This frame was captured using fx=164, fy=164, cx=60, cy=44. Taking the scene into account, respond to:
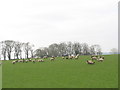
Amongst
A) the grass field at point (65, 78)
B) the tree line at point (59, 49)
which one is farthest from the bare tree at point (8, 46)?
the grass field at point (65, 78)

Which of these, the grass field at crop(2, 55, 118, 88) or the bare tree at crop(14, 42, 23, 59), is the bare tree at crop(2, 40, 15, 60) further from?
the grass field at crop(2, 55, 118, 88)

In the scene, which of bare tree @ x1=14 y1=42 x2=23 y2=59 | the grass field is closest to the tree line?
bare tree @ x1=14 y1=42 x2=23 y2=59

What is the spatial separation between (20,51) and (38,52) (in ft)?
79.7

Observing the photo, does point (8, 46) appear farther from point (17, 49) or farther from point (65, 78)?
point (65, 78)

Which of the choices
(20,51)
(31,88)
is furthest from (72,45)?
(31,88)

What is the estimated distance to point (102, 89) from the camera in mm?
13234

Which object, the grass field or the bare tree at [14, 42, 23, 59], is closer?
the grass field

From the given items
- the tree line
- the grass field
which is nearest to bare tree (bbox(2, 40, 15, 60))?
the tree line

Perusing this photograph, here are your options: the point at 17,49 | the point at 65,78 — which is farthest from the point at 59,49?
the point at 65,78

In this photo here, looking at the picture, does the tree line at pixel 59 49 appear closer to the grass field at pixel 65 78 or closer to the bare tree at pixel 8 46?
the bare tree at pixel 8 46

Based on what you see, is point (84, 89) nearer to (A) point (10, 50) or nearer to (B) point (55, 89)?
(B) point (55, 89)

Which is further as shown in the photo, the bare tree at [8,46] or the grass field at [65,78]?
the bare tree at [8,46]

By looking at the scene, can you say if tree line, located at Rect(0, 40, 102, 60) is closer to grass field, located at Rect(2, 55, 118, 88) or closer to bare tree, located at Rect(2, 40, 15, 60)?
bare tree, located at Rect(2, 40, 15, 60)

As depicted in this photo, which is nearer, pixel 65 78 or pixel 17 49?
pixel 65 78
